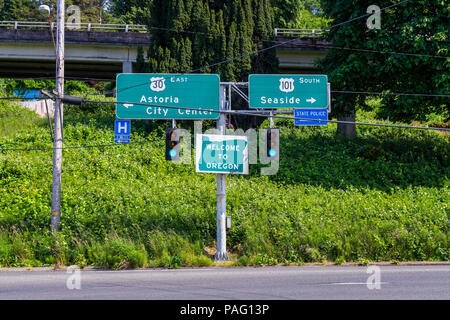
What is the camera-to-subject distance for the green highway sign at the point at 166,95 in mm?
14953

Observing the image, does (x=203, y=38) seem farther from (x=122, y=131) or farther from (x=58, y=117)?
(x=58, y=117)

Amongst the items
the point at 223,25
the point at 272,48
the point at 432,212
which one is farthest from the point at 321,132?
the point at 432,212

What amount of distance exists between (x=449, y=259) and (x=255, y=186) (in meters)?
8.23

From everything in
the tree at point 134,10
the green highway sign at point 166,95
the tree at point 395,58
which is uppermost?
the tree at point 134,10

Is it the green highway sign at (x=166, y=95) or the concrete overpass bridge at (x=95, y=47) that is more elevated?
the concrete overpass bridge at (x=95, y=47)

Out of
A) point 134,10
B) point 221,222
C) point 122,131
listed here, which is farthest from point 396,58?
point 134,10

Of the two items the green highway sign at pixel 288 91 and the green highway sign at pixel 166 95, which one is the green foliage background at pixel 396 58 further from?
the green highway sign at pixel 166 95

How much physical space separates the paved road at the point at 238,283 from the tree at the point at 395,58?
32.6 ft

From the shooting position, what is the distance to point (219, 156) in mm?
15133

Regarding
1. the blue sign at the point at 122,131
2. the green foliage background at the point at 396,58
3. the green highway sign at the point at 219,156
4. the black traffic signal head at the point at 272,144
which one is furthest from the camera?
the green foliage background at the point at 396,58

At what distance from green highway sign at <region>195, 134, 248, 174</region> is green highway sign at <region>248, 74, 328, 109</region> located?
5.29 feet

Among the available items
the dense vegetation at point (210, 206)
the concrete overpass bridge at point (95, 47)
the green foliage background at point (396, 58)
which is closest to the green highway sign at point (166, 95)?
the dense vegetation at point (210, 206)

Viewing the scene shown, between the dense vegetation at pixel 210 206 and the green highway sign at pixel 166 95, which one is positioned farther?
the dense vegetation at pixel 210 206

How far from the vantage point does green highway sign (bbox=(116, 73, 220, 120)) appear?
15.0m
